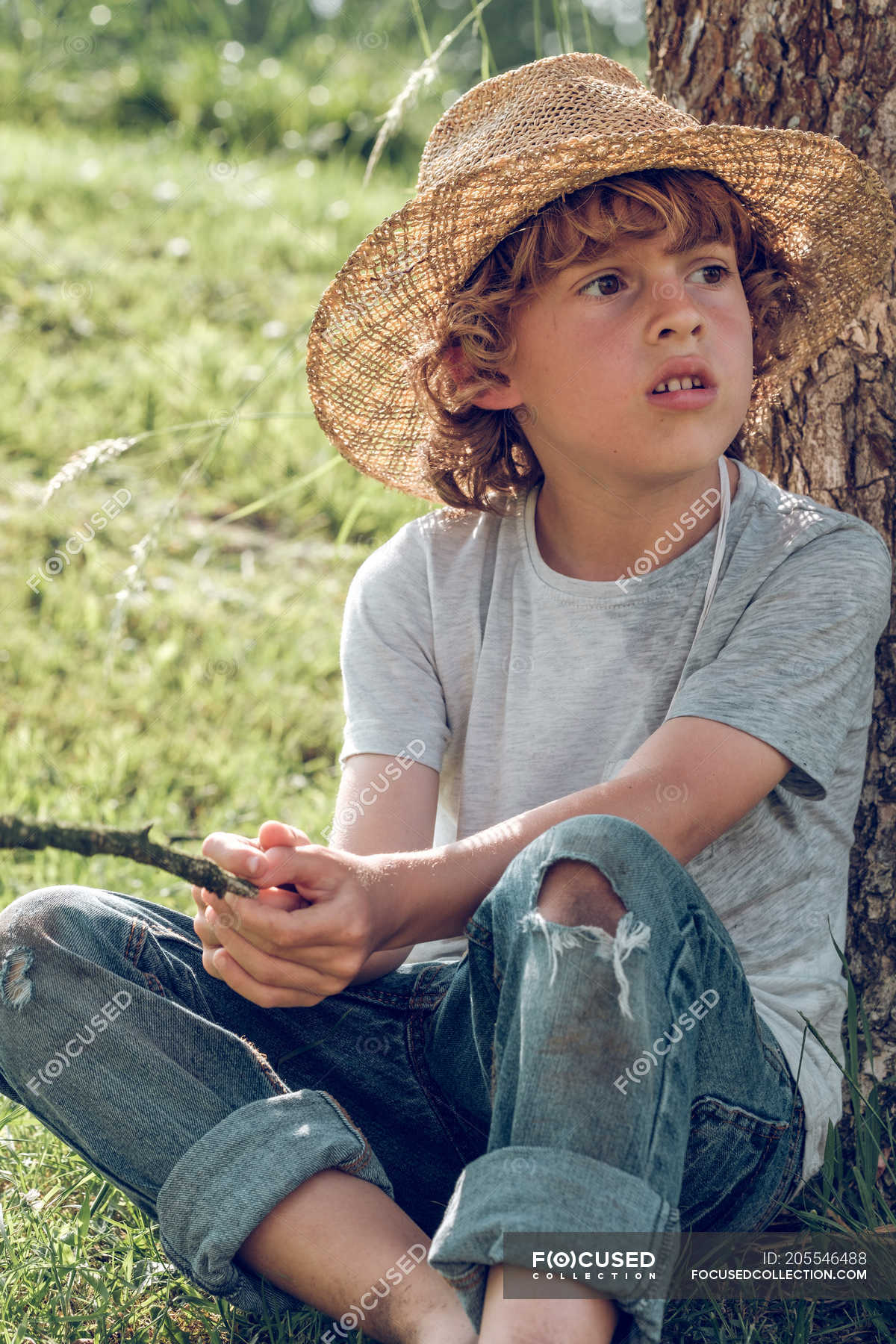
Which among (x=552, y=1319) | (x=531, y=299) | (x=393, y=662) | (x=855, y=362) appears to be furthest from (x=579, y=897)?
(x=855, y=362)

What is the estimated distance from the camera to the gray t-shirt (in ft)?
5.35

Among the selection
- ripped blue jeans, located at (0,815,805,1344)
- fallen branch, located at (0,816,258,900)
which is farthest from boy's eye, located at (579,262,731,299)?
fallen branch, located at (0,816,258,900)

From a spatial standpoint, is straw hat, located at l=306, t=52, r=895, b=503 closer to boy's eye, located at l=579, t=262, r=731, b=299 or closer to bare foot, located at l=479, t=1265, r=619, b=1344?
boy's eye, located at l=579, t=262, r=731, b=299

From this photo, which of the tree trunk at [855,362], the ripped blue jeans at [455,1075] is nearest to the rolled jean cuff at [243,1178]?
the ripped blue jeans at [455,1075]

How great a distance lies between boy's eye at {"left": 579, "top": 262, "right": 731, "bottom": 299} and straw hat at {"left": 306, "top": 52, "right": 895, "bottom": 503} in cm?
12

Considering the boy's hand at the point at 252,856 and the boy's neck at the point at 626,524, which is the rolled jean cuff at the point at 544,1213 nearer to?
the boy's hand at the point at 252,856

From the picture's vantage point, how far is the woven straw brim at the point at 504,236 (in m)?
1.68

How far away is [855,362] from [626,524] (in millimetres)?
442

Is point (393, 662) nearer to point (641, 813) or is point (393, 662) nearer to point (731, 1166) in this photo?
point (641, 813)

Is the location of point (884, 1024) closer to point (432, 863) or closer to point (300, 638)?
point (432, 863)

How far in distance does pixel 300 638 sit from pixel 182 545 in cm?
55

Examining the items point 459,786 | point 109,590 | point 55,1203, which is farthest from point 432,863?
point 109,590

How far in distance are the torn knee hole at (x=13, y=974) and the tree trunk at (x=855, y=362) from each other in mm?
1103

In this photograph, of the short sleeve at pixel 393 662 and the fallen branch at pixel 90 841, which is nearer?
the fallen branch at pixel 90 841
